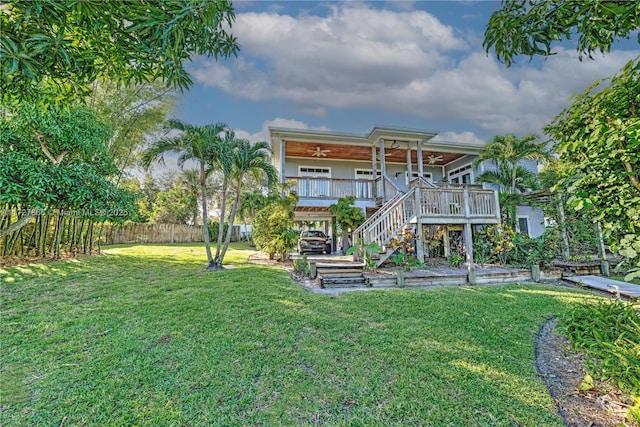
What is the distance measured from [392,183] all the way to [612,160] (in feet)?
30.5

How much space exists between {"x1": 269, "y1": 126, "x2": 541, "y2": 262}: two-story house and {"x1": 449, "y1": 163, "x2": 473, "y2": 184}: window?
6 centimetres

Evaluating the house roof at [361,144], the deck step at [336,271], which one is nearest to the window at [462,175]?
the house roof at [361,144]

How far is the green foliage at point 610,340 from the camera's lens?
253 centimetres

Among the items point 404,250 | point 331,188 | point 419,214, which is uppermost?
point 331,188

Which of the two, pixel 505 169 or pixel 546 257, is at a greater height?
pixel 505 169

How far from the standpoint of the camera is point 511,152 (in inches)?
448

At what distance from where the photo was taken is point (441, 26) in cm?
739

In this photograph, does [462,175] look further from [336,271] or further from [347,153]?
[336,271]

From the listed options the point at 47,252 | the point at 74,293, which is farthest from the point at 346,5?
the point at 47,252

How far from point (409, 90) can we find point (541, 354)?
11.4m

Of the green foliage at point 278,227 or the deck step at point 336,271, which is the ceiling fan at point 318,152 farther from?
the deck step at point 336,271

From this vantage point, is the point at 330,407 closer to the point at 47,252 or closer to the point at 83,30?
the point at 83,30

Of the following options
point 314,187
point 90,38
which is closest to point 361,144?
point 314,187

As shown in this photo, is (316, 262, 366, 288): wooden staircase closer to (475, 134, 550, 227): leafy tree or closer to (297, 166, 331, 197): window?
(297, 166, 331, 197): window
